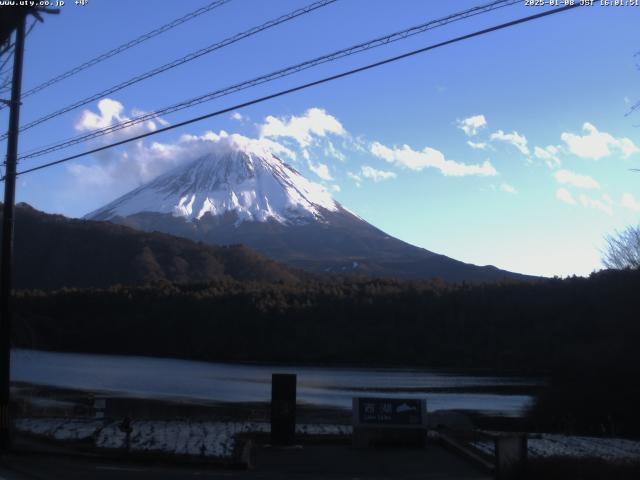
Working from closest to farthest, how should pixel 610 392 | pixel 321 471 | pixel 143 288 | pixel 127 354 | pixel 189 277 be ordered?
1. pixel 321 471
2. pixel 610 392
3. pixel 127 354
4. pixel 143 288
5. pixel 189 277

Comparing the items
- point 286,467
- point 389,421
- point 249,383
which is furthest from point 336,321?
point 286,467

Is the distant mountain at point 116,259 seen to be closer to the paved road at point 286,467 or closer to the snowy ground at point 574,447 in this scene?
the snowy ground at point 574,447

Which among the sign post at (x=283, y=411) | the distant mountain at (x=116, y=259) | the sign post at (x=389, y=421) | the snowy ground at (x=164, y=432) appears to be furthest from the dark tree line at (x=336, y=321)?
the sign post at (x=283, y=411)

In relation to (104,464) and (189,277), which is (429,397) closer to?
(104,464)

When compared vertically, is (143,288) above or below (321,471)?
above

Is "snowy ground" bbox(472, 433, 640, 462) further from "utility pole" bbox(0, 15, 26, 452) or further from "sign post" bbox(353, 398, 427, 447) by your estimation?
"utility pole" bbox(0, 15, 26, 452)

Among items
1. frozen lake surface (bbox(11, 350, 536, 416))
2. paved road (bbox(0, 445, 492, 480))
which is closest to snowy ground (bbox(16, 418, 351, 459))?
paved road (bbox(0, 445, 492, 480))

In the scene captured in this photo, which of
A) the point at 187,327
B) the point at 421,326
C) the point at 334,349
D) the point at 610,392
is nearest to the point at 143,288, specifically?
the point at 187,327
